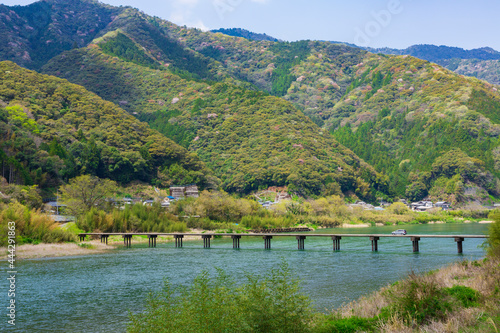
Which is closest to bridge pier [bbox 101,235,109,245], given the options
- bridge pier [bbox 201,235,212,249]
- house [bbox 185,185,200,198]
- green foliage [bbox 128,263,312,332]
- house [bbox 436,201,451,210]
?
bridge pier [bbox 201,235,212,249]

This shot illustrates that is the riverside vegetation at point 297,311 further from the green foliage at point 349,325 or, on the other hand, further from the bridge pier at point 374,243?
the bridge pier at point 374,243

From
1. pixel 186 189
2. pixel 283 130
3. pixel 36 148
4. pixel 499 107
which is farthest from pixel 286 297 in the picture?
pixel 499 107

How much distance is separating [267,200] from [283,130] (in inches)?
1509

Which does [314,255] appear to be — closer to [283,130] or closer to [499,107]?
[283,130]

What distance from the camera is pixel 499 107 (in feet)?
651

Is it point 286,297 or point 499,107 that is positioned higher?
point 499,107

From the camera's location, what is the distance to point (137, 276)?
124ft

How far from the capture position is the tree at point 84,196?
74.4 metres

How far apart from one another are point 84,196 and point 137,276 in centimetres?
4236

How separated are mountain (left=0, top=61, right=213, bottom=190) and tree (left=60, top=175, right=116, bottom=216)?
15.7 metres

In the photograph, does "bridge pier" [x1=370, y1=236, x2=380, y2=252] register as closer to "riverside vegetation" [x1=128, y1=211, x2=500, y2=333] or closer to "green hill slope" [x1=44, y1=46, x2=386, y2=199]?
"riverside vegetation" [x1=128, y1=211, x2=500, y2=333]

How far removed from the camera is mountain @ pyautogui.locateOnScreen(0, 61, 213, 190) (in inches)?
3620

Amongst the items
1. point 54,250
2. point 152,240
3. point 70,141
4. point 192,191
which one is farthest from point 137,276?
point 70,141

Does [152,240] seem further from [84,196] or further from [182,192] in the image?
[182,192]
